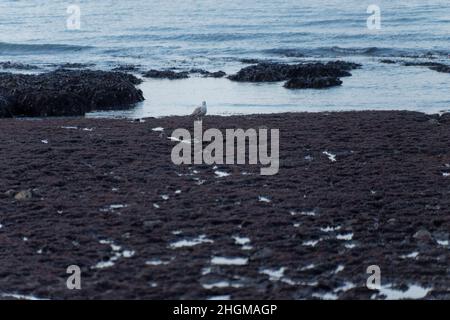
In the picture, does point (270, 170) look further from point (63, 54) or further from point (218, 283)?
point (63, 54)

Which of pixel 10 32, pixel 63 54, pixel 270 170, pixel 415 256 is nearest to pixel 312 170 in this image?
pixel 270 170

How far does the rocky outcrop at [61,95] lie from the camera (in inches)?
1067

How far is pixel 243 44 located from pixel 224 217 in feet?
130

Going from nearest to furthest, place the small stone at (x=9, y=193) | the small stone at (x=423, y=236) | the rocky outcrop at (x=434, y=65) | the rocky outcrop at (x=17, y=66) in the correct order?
the small stone at (x=423, y=236) → the small stone at (x=9, y=193) → the rocky outcrop at (x=434, y=65) → the rocky outcrop at (x=17, y=66)

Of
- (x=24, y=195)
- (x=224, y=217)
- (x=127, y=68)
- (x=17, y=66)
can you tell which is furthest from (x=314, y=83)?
(x=224, y=217)

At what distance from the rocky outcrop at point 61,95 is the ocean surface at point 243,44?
96 centimetres

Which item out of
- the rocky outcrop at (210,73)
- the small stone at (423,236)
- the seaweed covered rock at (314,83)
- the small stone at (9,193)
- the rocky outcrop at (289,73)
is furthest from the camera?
the rocky outcrop at (210,73)

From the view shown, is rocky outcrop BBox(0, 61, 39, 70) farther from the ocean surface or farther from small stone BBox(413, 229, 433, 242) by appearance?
small stone BBox(413, 229, 433, 242)

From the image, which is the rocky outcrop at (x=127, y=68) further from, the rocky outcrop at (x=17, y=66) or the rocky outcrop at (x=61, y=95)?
the rocky outcrop at (x=61, y=95)

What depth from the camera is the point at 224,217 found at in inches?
525

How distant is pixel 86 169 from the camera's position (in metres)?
16.8

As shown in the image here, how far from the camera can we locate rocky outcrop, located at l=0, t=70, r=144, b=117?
2711 centimetres

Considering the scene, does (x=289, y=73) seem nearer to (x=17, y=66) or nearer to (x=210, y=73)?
(x=210, y=73)

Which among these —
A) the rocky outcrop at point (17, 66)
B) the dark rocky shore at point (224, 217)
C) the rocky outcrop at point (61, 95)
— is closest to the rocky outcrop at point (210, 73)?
the rocky outcrop at point (61, 95)
